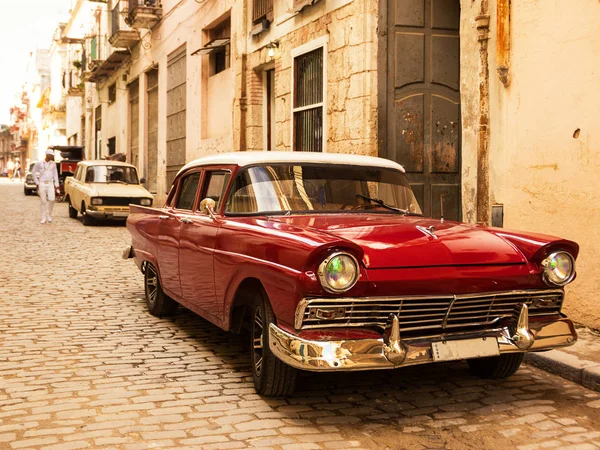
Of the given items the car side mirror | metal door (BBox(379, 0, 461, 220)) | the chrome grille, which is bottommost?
the chrome grille

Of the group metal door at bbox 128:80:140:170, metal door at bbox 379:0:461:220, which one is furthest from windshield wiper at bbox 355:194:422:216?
metal door at bbox 128:80:140:170

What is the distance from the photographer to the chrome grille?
3.84 m

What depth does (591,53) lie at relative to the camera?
252 inches

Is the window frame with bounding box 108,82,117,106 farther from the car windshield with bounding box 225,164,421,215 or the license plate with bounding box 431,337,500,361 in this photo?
the license plate with bounding box 431,337,500,361

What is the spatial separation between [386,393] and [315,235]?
1.17 m

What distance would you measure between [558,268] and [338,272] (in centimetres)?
142

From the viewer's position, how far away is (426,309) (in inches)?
158

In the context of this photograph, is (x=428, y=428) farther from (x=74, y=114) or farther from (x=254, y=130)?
(x=74, y=114)

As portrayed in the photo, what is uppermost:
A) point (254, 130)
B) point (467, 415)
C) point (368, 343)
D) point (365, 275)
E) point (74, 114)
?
point (74, 114)

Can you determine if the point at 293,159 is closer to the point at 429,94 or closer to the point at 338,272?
the point at 338,272

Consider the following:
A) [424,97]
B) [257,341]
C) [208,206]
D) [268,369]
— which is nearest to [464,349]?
[268,369]

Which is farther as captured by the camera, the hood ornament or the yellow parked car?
the yellow parked car

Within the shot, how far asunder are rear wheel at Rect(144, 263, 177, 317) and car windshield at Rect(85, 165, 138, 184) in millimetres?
10979

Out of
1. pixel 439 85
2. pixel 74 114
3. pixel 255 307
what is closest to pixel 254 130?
pixel 439 85
